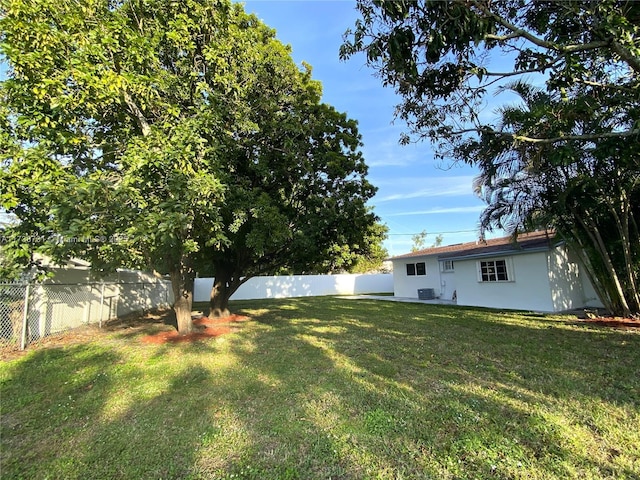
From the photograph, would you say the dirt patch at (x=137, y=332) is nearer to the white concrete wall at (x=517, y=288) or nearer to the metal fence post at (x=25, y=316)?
the metal fence post at (x=25, y=316)

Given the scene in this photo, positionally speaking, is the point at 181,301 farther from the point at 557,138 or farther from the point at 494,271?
the point at 494,271

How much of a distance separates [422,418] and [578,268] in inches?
482

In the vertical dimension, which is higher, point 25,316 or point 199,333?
point 25,316

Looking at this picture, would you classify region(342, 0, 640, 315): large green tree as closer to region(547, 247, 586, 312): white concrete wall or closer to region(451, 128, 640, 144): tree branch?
region(451, 128, 640, 144): tree branch

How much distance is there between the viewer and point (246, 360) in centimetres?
617

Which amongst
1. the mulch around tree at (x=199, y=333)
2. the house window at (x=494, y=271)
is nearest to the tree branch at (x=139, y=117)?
the mulch around tree at (x=199, y=333)

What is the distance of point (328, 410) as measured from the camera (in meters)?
3.91

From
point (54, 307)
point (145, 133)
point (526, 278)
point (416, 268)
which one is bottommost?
point (54, 307)

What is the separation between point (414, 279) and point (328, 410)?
1669cm

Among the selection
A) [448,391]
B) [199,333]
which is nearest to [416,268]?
[199,333]

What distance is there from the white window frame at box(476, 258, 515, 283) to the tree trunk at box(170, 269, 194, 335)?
36.4 feet

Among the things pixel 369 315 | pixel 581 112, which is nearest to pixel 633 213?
pixel 581 112

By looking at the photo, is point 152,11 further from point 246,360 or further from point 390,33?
point 246,360

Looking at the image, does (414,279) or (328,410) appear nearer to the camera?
(328,410)
